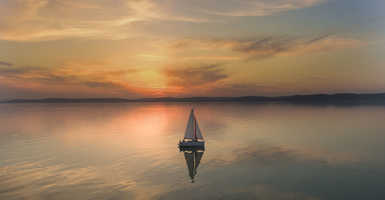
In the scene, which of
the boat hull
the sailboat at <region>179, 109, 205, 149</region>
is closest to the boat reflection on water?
the boat hull

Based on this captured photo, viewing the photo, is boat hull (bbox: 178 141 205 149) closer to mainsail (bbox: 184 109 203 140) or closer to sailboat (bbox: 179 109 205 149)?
sailboat (bbox: 179 109 205 149)

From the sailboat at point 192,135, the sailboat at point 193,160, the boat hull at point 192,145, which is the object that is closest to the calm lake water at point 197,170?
the sailboat at point 193,160

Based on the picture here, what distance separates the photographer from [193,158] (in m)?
Answer: 52.7

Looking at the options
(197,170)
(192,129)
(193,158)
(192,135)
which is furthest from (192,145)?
(197,170)

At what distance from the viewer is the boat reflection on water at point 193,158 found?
4260cm

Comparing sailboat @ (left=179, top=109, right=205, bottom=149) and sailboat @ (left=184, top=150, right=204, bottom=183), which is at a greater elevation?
sailboat @ (left=179, top=109, right=205, bottom=149)

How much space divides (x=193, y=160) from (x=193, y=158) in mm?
1781

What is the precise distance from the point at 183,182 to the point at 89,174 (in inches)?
555

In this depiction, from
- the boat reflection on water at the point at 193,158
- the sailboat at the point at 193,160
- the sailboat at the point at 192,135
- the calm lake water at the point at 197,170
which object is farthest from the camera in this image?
the sailboat at the point at 192,135

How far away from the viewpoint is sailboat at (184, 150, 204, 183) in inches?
1668

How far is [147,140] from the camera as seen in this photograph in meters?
76.5

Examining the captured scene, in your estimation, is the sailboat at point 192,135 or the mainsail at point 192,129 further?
the mainsail at point 192,129

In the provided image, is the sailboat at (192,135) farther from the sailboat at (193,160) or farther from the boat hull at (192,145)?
the sailboat at (193,160)

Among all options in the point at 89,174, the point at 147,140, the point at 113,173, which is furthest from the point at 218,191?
the point at 147,140
